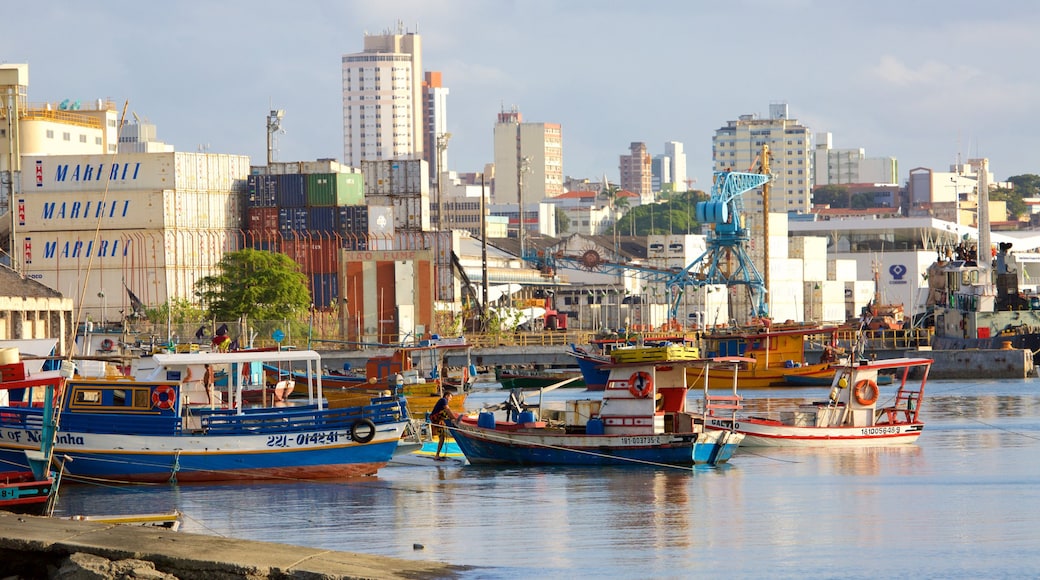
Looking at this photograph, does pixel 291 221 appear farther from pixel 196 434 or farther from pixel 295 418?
pixel 196 434

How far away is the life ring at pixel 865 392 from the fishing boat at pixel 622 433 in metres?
4.86

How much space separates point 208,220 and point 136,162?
5978 mm

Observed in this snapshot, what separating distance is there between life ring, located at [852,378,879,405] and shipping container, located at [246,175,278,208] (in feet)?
242

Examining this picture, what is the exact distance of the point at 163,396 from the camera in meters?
33.5

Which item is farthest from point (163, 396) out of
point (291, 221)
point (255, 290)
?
point (291, 221)

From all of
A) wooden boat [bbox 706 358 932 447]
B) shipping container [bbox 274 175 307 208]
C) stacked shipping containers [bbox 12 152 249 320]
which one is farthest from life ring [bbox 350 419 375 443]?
shipping container [bbox 274 175 307 208]

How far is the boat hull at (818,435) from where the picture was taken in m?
40.5

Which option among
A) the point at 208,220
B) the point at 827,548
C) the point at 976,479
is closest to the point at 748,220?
the point at 208,220

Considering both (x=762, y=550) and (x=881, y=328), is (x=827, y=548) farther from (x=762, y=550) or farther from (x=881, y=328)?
(x=881, y=328)

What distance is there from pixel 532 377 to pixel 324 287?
30688 mm

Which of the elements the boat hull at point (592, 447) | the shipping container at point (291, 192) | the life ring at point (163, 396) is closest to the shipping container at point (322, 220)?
the shipping container at point (291, 192)

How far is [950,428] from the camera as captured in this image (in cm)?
4966

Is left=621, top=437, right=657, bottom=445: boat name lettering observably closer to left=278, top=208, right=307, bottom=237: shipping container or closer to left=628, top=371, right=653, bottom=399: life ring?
left=628, top=371, right=653, bottom=399: life ring

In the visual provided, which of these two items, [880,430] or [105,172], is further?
[105,172]
